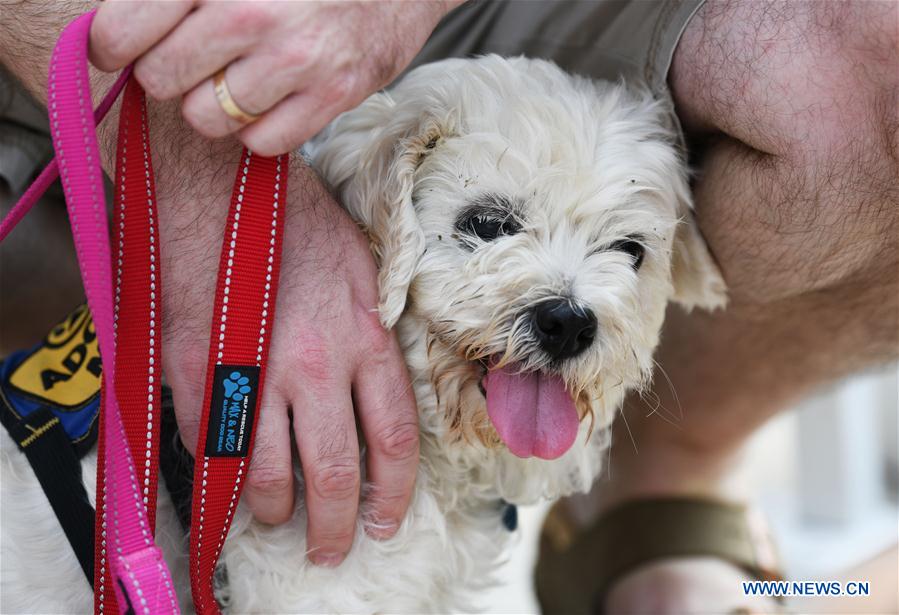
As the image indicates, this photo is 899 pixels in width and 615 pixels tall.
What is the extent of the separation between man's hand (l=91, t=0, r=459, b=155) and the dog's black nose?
0.35 meters

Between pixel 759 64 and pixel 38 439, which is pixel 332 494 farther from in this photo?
pixel 759 64

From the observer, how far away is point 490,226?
4.07ft

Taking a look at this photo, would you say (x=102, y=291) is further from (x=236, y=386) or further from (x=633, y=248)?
(x=633, y=248)

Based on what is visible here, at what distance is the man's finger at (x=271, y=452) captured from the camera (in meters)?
1.21

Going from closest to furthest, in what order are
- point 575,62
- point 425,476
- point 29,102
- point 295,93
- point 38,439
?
1. point 295,93
2. point 38,439
3. point 425,476
4. point 575,62
5. point 29,102

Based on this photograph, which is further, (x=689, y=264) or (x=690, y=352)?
(x=690, y=352)

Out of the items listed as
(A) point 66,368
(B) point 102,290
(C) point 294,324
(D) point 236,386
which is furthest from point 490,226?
(A) point 66,368

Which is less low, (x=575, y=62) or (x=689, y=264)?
(x=575, y=62)

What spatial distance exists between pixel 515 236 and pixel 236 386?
41cm

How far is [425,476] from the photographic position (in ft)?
4.57

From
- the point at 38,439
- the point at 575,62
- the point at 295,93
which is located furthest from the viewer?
the point at 575,62

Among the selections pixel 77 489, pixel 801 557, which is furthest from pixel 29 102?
pixel 801 557

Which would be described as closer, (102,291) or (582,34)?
(102,291)

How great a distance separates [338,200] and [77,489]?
550 millimetres
